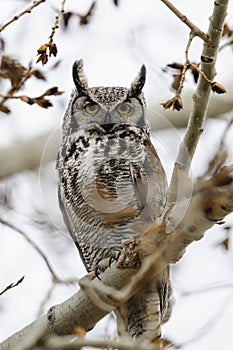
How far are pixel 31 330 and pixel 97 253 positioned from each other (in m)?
1.12

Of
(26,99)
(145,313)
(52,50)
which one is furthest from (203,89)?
(145,313)

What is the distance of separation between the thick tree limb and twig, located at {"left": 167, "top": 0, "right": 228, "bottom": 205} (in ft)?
1.06

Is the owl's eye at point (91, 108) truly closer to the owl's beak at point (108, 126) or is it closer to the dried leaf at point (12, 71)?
the owl's beak at point (108, 126)

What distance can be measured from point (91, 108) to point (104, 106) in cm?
8

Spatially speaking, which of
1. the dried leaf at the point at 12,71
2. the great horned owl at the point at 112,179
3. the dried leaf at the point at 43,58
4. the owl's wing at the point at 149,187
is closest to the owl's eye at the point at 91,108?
the great horned owl at the point at 112,179

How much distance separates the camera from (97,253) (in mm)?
3623

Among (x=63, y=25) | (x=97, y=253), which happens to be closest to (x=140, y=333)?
(x=97, y=253)

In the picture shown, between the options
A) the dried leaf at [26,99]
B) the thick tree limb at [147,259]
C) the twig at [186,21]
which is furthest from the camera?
the dried leaf at [26,99]

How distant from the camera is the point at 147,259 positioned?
1.73 metres

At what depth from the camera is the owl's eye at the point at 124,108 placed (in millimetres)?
3701

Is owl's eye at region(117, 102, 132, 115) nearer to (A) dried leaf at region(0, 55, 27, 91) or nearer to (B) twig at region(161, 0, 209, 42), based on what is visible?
(A) dried leaf at region(0, 55, 27, 91)

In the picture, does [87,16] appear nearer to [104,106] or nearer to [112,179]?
[104,106]

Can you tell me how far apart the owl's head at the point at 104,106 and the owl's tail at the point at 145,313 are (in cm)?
86

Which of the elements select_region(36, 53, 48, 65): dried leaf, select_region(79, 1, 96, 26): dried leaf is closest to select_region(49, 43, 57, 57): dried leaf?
select_region(36, 53, 48, 65): dried leaf
